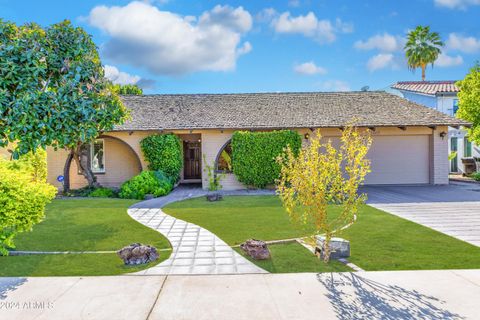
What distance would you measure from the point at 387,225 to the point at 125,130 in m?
12.3

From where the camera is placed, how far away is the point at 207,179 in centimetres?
Answer: 1662

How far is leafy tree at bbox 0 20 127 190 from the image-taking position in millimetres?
6648

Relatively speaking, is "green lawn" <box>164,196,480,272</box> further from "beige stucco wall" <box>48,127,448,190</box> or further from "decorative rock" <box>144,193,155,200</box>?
"beige stucco wall" <box>48,127,448,190</box>

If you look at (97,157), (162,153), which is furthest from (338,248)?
(97,157)

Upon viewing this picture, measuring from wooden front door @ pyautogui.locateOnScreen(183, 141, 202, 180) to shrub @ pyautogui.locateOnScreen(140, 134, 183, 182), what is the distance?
357 cm

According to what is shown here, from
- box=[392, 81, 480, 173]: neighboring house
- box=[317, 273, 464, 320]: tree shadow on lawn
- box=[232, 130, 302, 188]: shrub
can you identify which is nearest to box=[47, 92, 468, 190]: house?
box=[232, 130, 302, 188]: shrub

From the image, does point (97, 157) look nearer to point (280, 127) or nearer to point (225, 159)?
point (225, 159)

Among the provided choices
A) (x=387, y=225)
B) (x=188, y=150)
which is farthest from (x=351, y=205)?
Result: (x=188, y=150)

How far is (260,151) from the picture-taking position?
15.6 m

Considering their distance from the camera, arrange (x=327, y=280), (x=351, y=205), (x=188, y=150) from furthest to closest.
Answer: (x=188, y=150), (x=351, y=205), (x=327, y=280)

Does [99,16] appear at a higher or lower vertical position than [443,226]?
higher

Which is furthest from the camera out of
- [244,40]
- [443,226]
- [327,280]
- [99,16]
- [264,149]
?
[244,40]

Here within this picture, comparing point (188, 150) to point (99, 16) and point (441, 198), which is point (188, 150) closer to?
point (99, 16)

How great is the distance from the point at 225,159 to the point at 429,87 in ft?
64.4
